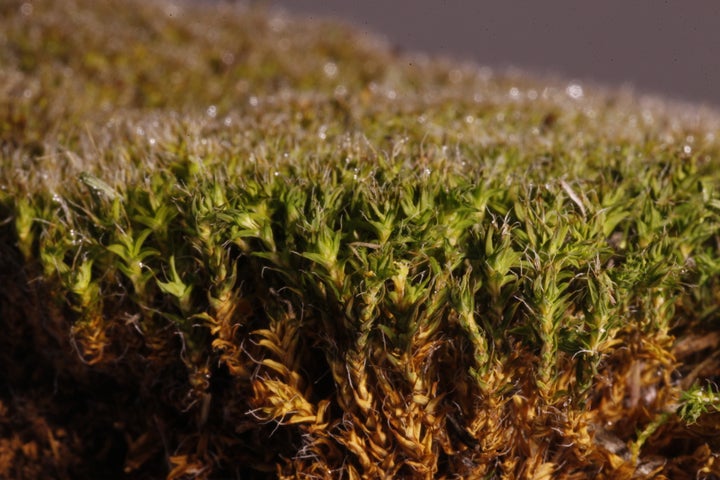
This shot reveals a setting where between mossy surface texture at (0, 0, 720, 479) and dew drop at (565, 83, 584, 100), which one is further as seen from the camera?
dew drop at (565, 83, 584, 100)

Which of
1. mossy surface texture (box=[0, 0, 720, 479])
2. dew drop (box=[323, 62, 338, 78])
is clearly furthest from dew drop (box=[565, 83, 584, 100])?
mossy surface texture (box=[0, 0, 720, 479])

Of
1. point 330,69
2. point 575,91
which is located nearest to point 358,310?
point 575,91

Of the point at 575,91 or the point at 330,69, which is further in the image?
the point at 330,69

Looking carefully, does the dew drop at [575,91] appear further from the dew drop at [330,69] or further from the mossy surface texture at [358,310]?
the mossy surface texture at [358,310]


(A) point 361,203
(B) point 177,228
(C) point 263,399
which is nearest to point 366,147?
(A) point 361,203

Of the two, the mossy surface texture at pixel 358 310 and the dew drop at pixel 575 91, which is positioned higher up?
the dew drop at pixel 575 91

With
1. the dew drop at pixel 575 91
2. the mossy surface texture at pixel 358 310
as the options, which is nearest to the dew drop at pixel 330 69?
the dew drop at pixel 575 91

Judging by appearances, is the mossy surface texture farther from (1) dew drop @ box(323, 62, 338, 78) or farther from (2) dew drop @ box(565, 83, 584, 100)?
(1) dew drop @ box(323, 62, 338, 78)

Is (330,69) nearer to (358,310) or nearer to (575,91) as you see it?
(575,91)
